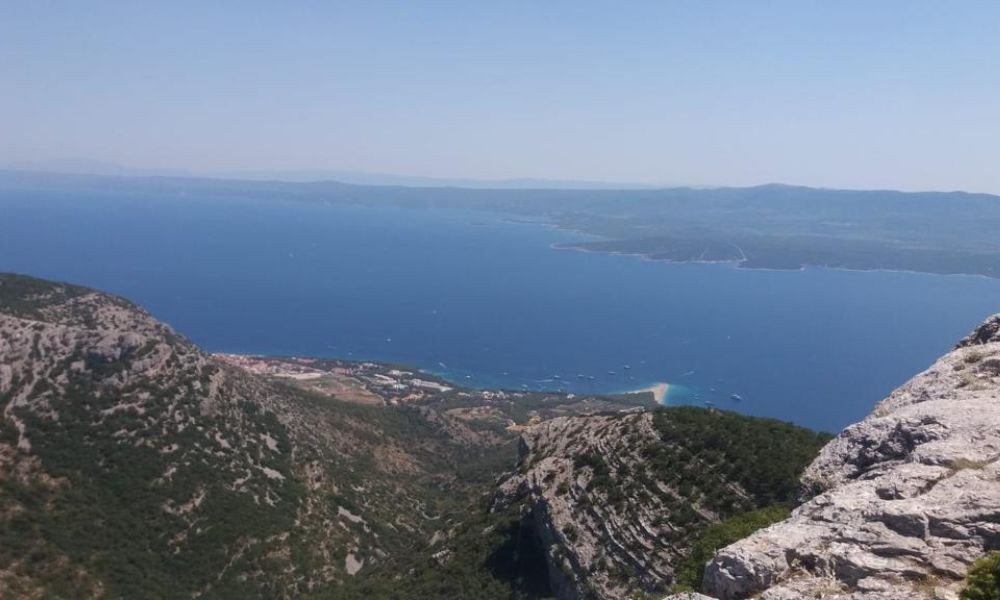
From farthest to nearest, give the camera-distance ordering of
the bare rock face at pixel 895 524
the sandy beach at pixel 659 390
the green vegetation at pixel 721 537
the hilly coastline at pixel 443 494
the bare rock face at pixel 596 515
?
the sandy beach at pixel 659 390 < the bare rock face at pixel 596 515 < the green vegetation at pixel 721 537 < the hilly coastline at pixel 443 494 < the bare rock face at pixel 895 524

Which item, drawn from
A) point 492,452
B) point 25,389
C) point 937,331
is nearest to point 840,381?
point 937,331

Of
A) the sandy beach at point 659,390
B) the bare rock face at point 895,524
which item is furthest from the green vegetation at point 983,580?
the sandy beach at point 659,390

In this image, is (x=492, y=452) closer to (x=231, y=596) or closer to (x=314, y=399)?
(x=314, y=399)

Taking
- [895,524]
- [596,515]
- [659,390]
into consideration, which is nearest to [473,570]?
[596,515]

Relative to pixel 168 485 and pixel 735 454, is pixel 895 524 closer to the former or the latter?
pixel 735 454

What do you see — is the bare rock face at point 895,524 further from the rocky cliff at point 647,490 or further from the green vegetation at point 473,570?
the green vegetation at point 473,570
